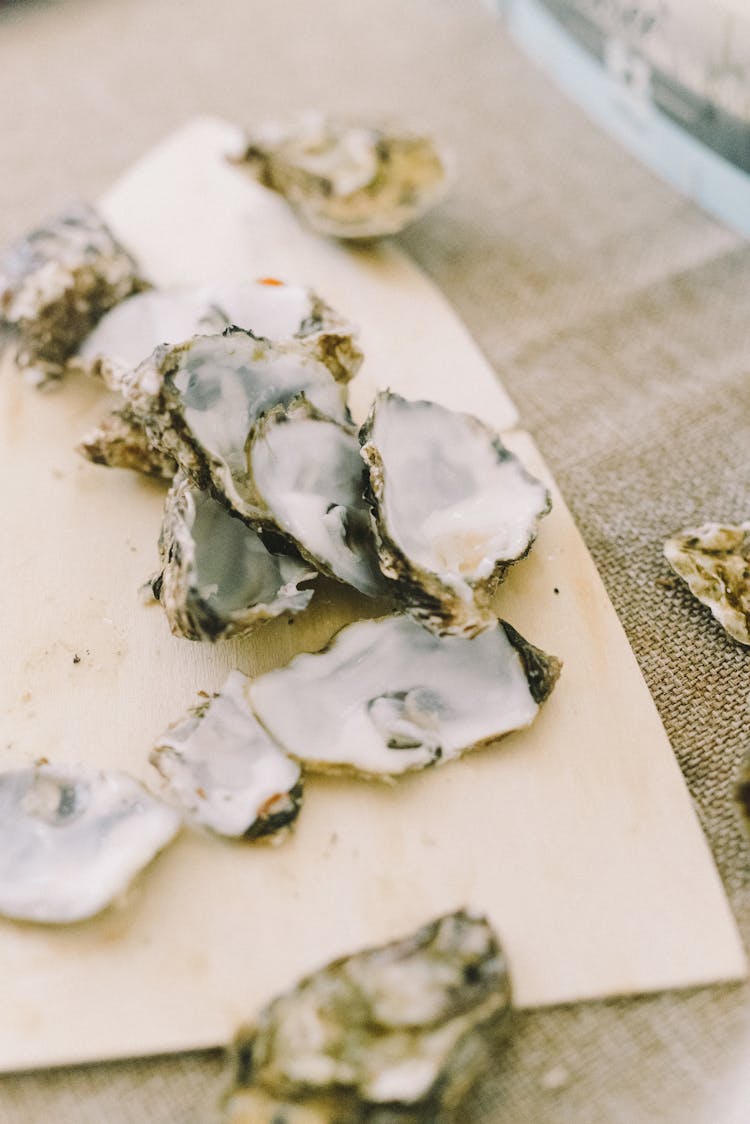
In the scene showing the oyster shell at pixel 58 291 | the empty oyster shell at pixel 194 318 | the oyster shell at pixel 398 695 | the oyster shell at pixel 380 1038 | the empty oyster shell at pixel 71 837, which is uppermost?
the oyster shell at pixel 58 291

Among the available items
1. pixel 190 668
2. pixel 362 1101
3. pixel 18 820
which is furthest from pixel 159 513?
pixel 362 1101

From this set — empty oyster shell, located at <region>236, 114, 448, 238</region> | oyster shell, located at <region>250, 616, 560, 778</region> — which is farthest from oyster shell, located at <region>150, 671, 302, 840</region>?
empty oyster shell, located at <region>236, 114, 448, 238</region>

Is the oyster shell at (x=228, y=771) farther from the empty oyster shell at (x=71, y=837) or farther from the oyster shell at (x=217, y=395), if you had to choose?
the oyster shell at (x=217, y=395)

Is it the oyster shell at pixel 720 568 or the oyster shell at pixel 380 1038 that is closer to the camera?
the oyster shell at pixel 380 1038

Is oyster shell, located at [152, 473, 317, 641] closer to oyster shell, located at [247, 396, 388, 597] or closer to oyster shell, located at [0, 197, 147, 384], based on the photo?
oyster shell, located at [247, 396, 388, 597]

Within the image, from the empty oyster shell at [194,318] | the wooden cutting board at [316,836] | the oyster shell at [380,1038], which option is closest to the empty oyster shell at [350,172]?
the empty oyster shell at [194,318]

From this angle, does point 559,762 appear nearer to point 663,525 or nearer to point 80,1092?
point 663,525
